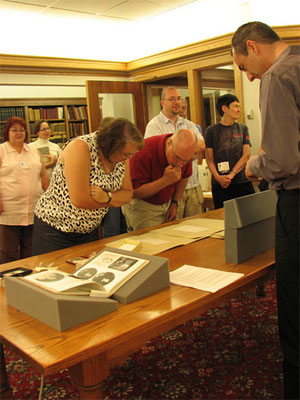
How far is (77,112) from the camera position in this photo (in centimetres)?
873

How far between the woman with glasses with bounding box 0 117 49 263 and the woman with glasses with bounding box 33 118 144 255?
135cm

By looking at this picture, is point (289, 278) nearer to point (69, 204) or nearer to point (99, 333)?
point (99, 333)

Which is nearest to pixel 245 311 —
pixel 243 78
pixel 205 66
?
pixel 243 78

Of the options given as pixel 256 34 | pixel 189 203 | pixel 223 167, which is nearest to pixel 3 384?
pixel 256 34

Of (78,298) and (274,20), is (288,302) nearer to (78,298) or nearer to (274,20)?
(78,298)

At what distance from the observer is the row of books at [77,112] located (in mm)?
8680

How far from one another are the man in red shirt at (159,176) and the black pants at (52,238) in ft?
1.82

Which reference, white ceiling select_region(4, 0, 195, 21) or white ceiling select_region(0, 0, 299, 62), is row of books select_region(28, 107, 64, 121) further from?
white ceiling select_region(4, 0, 195, 21)

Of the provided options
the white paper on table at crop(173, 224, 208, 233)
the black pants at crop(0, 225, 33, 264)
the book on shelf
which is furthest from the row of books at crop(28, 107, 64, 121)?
the book on shelf

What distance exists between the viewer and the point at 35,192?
364 cm

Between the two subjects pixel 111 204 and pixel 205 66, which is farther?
pixel 205 66

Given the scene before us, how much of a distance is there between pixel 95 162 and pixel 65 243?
46 centimetres

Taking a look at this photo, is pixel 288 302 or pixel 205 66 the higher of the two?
pixel 205 66

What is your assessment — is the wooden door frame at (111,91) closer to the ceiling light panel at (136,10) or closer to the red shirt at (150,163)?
the ceiling light panel at (136,10)
